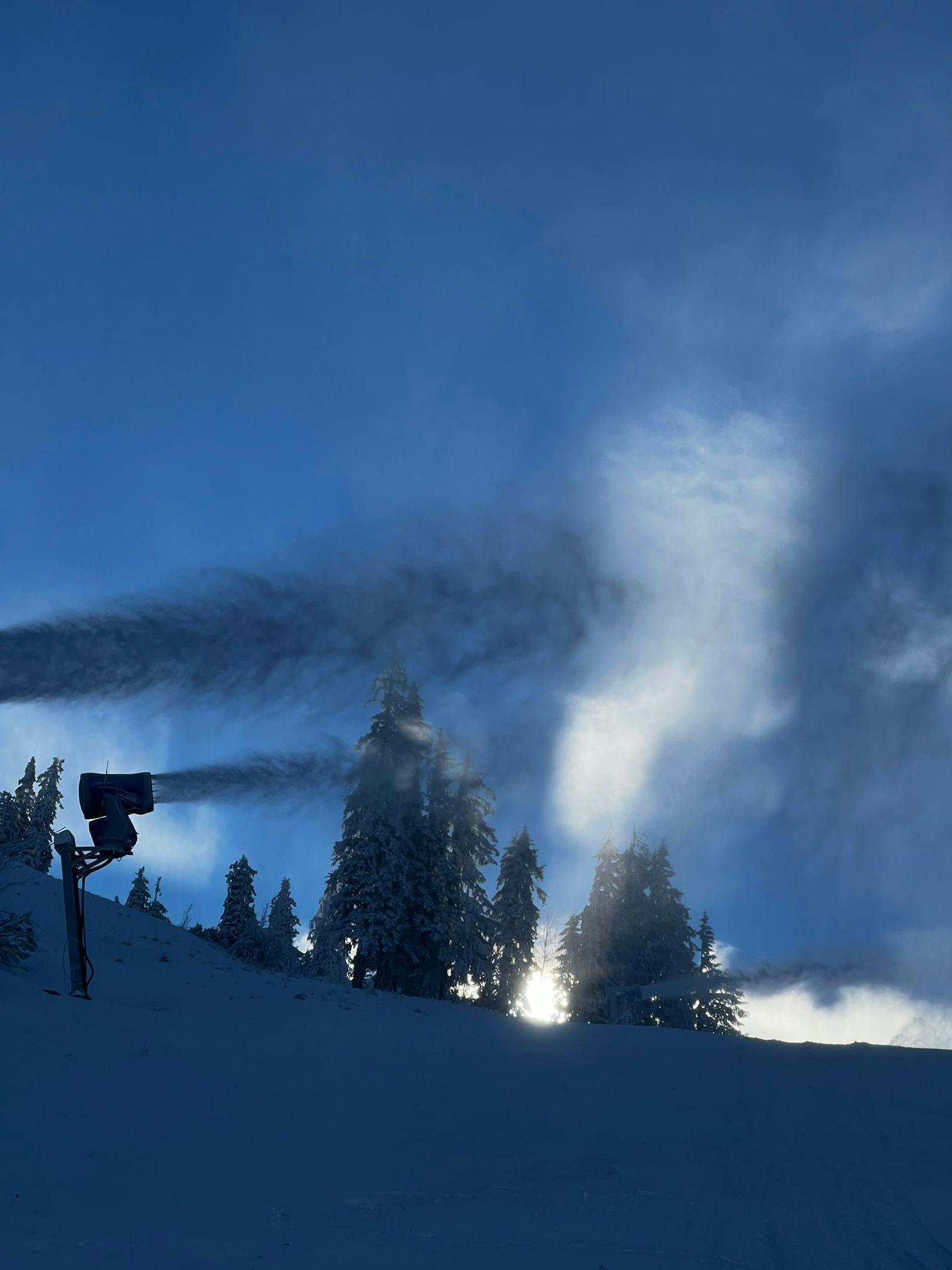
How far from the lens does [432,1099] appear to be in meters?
13.9

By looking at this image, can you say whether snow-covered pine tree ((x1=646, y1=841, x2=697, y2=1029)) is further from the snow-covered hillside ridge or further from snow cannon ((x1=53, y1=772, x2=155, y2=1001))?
snow cannon ((x1=53, y1=772, x2=155, y2=1001))

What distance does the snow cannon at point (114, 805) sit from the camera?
1900 cm

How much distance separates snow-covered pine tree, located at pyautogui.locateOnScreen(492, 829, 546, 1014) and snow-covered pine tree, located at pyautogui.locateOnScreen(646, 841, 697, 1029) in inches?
255

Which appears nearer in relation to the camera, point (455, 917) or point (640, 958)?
point (455, 917)

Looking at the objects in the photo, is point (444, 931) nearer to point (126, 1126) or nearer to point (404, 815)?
point (404, 815)

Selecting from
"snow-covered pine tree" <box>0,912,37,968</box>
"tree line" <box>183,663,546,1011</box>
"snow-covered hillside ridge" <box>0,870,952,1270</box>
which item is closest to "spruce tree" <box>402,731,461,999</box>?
"tree line" <box>183,663,546,1011</box>

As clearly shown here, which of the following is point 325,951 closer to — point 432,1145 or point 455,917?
point 455,917

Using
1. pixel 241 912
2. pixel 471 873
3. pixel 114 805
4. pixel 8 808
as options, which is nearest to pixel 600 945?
pixel 471 873

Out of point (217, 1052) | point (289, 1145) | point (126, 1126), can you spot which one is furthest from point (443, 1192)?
point (217, 1052)

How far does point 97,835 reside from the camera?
749 inches

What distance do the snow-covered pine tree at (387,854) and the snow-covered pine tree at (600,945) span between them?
47.0ft

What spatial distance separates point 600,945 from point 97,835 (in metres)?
35.4

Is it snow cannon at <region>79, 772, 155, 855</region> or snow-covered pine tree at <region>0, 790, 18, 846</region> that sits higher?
snow-covered pine tree at <region>0, 790, 18, 846</region>

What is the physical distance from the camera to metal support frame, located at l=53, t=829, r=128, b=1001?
682 inches
